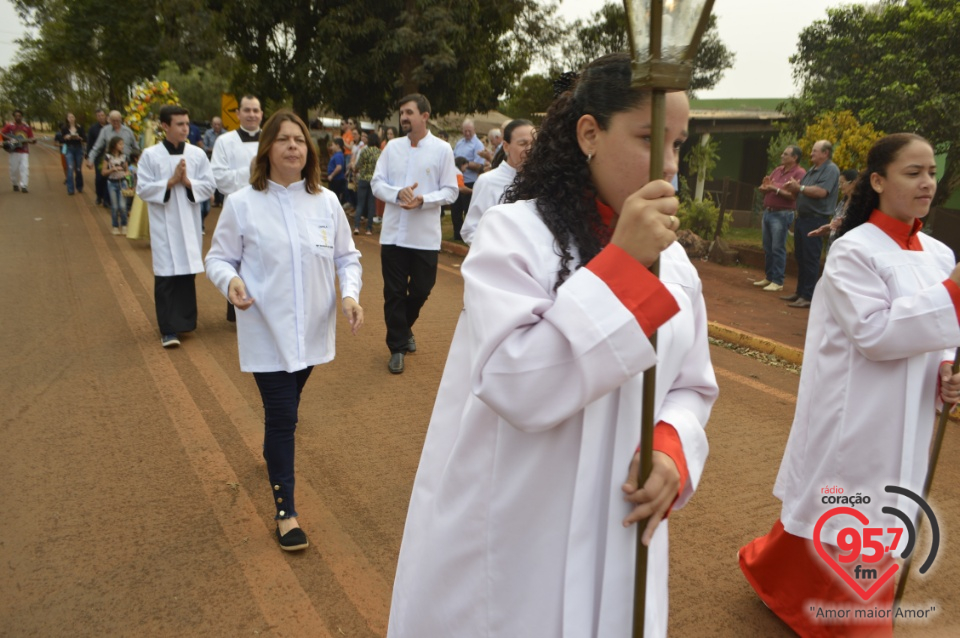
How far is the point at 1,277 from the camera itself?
9617mm

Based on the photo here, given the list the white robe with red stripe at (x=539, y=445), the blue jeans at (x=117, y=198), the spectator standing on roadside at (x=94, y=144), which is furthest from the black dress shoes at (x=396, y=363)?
the spectator standing on roadside at (x=94, y=144)

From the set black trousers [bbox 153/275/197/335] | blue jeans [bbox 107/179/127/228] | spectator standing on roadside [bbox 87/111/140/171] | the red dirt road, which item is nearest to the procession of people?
the red dirt road

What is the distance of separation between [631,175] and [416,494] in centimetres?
94

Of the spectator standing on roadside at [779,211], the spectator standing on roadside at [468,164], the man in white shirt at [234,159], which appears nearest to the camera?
the man in white shirt at [234,159]

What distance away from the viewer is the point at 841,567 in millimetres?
3092

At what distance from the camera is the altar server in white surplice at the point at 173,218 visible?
7109mm

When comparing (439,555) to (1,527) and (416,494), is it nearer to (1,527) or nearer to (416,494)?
(416,494)

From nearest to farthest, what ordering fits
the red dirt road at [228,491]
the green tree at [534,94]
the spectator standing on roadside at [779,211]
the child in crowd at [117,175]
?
the red dirt road at [228,491]
the spectator standing on roadside at [779,211]
the child in crowd at [117,175]
the green tree at [534,94]

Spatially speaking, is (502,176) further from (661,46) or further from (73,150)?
(73,150)

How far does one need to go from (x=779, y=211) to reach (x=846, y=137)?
1726mm

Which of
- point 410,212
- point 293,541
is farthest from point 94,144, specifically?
point 293,541

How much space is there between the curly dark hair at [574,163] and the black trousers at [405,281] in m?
4.69

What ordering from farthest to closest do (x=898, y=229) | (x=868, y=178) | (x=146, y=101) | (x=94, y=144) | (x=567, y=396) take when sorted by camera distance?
(x=94, y=144) < (x=146, y=101) < (x=868, y=178) < (x=898, y=229) < (x=567, y=396)

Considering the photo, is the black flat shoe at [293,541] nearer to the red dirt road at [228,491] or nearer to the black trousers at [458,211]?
the red dirt road at [228,491]
